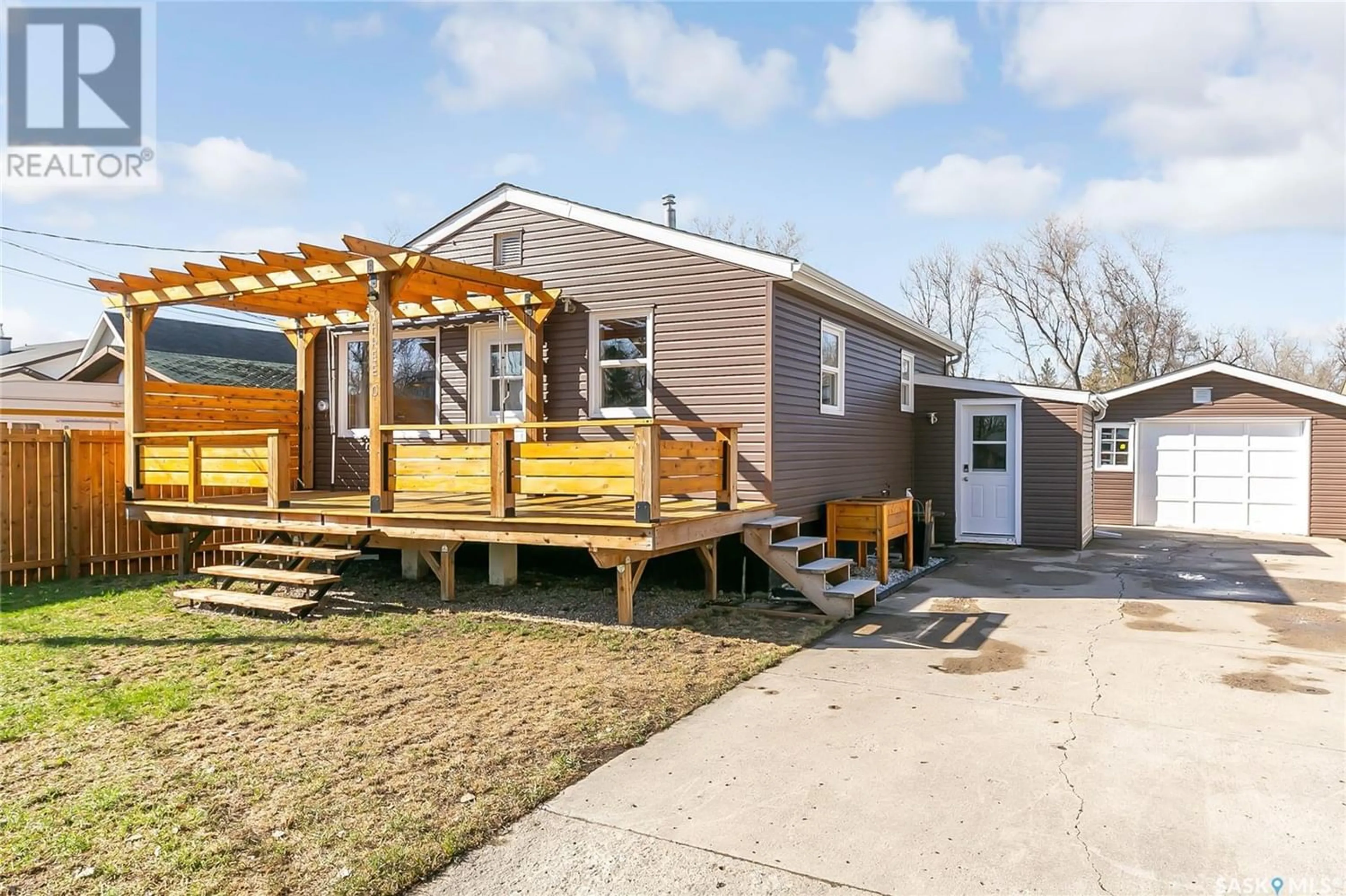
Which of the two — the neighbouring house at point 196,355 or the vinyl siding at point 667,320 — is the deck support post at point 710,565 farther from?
the neighbouring house at point 196,355

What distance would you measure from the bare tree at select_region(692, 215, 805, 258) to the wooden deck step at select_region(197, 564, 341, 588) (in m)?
24.1

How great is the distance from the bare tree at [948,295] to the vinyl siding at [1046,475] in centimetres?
2216

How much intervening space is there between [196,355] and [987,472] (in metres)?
15.3

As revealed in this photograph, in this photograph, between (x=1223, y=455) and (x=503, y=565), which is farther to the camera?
(x=1223, y=455)

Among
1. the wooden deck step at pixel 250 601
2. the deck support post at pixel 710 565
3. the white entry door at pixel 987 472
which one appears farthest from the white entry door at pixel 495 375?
the white entry door at pixel 987 472

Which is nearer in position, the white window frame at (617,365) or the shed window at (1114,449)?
the white window frame at (617,365)

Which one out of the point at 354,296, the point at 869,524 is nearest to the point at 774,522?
the point at 869,524

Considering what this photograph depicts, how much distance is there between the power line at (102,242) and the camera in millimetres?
20391

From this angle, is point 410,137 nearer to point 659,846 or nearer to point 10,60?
point 10,60

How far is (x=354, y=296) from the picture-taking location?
30.2 feet

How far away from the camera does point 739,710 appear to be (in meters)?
4.65

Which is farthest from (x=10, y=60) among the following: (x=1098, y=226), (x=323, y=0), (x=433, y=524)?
(x=1098, y=226)

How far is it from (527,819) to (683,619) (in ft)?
12.6

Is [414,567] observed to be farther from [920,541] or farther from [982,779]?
[982,779]
